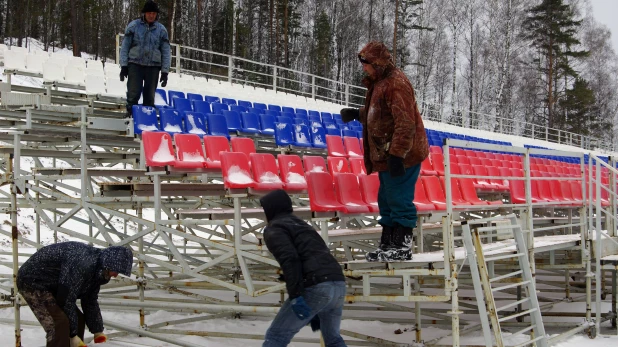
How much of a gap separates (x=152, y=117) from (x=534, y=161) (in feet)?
28.4

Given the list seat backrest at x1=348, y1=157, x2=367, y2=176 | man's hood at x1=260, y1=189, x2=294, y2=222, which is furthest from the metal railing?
man's hood at x1=260, y1=189, x2=294, y2=222

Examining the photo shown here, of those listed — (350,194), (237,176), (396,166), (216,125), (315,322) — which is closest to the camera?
(315,322)

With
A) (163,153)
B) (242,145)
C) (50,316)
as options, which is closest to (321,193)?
(163,153)

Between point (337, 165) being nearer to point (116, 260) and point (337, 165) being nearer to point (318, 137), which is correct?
point (116, 260)

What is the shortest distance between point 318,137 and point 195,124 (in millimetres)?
2474

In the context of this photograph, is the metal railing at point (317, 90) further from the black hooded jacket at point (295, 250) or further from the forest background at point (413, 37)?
the black hooded jacket at point (295, 250)

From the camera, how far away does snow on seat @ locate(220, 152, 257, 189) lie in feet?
22.7

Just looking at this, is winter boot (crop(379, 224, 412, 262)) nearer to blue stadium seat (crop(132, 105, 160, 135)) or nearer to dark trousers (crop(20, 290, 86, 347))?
dark trousers (crop(20, 290, 86, 347))

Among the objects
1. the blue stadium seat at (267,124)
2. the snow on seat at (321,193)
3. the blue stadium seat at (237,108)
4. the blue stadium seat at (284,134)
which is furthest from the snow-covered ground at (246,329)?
the blue stadium seat at (237,108)

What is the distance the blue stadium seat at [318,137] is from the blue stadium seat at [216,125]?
1.58 m

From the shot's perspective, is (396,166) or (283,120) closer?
(396,166)

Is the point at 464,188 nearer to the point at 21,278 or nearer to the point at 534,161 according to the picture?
the point at 21,278

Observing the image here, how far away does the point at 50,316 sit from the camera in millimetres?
6617

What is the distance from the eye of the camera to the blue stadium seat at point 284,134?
38.2 feet
